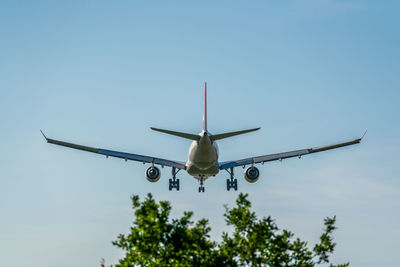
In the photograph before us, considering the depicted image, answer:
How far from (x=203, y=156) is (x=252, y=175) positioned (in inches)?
435

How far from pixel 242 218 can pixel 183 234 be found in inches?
144

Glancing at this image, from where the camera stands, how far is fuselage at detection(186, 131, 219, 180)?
219ft

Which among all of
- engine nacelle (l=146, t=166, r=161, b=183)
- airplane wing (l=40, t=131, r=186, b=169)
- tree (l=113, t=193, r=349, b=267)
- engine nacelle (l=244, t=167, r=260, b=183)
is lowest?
tree (l=113, t=193, r=349, b=267)

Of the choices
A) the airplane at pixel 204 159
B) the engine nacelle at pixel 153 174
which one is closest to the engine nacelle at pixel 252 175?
the airplane at pixel 204 159

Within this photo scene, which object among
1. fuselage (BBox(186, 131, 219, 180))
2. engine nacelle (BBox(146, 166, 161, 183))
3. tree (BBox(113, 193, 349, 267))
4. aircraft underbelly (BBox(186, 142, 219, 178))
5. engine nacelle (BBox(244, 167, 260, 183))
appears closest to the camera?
tree (BBox(113, 193, 349, 267))

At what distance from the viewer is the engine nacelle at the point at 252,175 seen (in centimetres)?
7706

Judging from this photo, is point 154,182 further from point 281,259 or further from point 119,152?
point 281,259

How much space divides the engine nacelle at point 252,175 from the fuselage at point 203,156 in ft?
17.0

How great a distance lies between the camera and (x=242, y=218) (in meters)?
39.3

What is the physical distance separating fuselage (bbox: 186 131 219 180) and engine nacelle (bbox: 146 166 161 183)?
408 cm

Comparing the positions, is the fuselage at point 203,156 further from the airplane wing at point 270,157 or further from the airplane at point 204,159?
the airplane wing at point 270,157

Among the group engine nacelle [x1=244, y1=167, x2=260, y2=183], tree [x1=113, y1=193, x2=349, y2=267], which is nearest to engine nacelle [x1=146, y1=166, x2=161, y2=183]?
engine nacelle [x1=244, y1=167, x2=260, y2=183]

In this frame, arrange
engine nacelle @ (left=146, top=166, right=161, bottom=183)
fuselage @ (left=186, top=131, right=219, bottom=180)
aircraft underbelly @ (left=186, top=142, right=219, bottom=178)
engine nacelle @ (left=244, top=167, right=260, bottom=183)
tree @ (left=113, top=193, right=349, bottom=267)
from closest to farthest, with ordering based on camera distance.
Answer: tree @ (left=113, top=193, right=349, bottom=267)
fuselage @ (left=186, top=131, right=219, bottom=180)
aircraft underbelly @ (left=186, top=142, right=219, bottom=178)
engine nacelle @ (left=146, top=166, right=161, bottom=183)
engine nacelle @ (left=244, top=167, right=260, bottom=183)

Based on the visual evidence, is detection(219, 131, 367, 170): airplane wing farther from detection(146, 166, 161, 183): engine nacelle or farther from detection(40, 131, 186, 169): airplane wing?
detection(146, 166, 161, 183): engine nacelle
